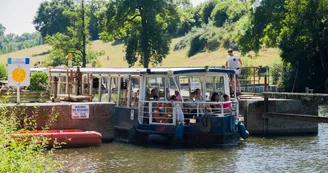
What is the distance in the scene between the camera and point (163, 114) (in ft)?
75.2

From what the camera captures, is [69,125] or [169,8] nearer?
[69,125]

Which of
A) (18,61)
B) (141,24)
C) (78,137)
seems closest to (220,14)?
(141,24)

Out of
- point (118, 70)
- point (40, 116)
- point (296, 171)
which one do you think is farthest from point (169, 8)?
point (296, 171)

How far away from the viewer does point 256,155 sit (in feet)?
68.9

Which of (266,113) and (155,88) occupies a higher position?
(155,88)

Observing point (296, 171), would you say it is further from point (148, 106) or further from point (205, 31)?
point (205, 31)

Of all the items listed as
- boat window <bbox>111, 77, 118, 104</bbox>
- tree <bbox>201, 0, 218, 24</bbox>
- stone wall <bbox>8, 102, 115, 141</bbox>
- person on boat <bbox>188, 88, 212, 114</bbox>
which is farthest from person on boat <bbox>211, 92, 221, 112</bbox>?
tree <bbox>201, 0, 218, 24</bbox>

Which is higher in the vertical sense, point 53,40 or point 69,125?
point 53,40

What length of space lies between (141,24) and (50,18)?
8407cm

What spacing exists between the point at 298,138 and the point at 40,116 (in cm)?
1017

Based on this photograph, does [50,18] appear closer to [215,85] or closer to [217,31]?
[217,31]

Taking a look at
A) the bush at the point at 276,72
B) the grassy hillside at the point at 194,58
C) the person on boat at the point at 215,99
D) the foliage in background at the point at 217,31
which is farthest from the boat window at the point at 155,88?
the foliage in background at the point at 217,31

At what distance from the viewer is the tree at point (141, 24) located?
61.8 metres

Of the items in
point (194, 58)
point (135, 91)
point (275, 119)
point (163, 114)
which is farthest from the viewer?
point (194, 58)
